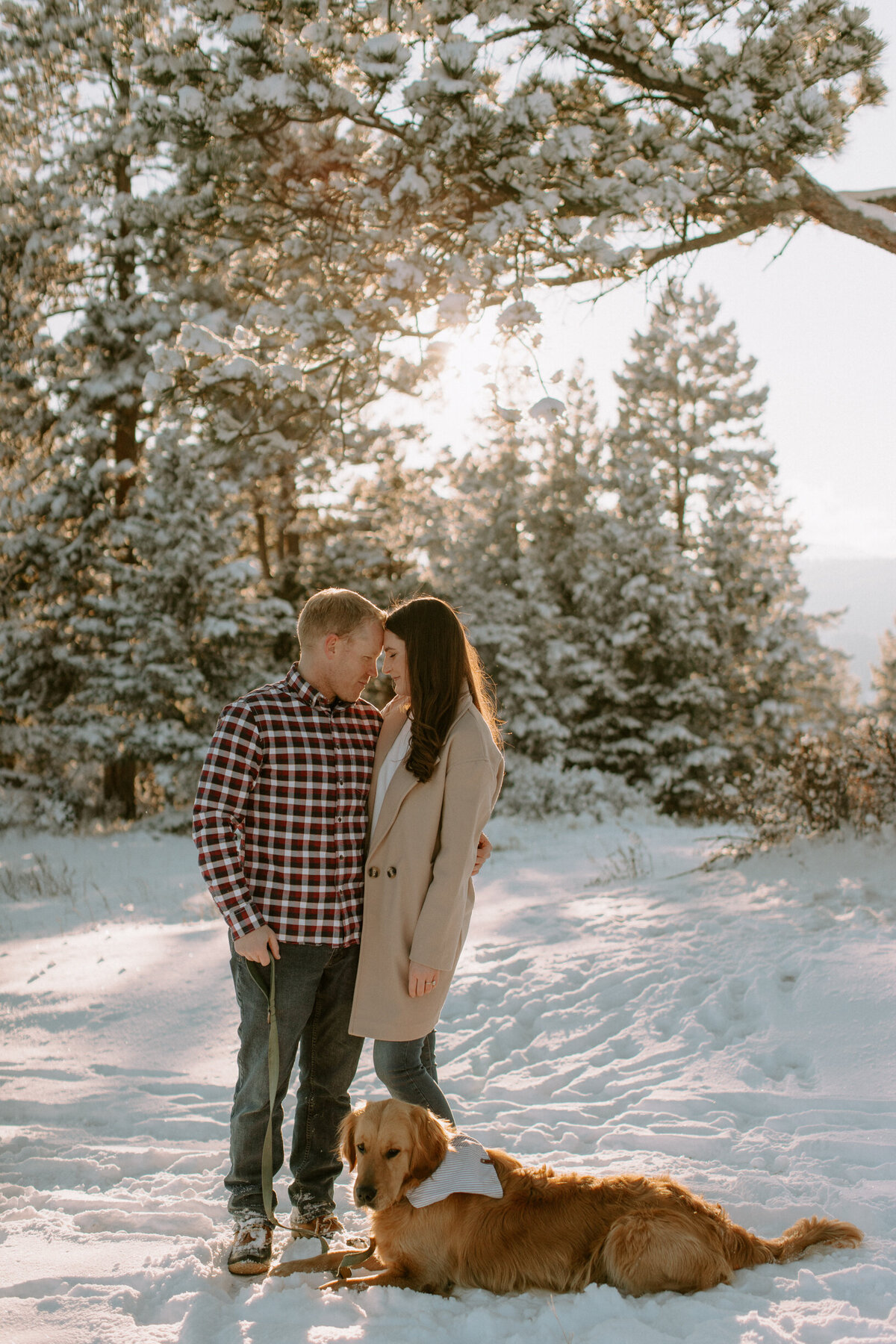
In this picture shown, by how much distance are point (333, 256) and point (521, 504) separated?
13.1 m

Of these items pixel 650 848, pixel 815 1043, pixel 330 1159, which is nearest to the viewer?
pixel 330 1159

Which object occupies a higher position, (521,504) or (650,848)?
(521,504)

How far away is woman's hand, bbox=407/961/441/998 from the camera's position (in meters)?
3.00

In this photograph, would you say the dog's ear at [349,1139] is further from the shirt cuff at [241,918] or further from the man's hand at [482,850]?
the man's hand at [482,850]

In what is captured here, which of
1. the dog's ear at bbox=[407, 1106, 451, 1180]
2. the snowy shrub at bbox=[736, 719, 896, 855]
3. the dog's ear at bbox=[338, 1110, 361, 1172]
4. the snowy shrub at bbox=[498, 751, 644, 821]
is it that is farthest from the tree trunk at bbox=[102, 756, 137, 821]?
the dog's ear at bbox=[407, 1106, 451, 1180]

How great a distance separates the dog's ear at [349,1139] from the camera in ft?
9.15

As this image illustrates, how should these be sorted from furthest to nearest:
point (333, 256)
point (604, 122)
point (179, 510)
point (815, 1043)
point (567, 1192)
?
point (179, 510), point (333, 256), point (604, 122), point (815, 1043), point (567, 1192)

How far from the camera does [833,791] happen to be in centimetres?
758

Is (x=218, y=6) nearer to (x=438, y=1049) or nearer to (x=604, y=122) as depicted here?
(x=604, y=122)

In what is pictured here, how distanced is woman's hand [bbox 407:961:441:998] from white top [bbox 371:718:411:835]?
48 cm

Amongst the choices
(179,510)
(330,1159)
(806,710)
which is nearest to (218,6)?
(330,1159)

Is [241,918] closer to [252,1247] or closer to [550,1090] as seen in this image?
[252,1247]

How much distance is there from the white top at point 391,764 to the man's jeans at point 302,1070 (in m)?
0.51

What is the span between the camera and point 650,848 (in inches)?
395
